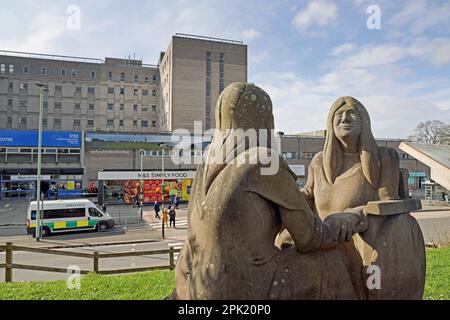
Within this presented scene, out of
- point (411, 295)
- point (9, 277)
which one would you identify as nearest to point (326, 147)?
point (411, 295)

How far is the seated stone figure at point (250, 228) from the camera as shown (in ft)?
8.50

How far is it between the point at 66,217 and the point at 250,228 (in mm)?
18168

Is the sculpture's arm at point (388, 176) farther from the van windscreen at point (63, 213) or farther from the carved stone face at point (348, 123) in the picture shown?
the van windscreen at point (63, 213)

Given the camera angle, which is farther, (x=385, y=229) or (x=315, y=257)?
(x=385, y=229)

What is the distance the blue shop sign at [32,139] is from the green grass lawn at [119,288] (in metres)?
28.3

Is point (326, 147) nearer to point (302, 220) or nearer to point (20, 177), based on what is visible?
point (302, 220)

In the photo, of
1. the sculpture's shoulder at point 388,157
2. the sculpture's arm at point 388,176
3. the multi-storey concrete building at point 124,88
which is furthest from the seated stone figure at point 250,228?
the multi-storey concrete building at point 124,88

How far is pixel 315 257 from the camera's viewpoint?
2902 mm

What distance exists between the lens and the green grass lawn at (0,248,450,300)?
Answer: 20.8 feet

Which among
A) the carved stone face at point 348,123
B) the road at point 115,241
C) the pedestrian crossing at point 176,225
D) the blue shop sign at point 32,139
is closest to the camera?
the carved stone face at point 348,123

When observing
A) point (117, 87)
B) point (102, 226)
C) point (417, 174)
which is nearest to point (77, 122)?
point (117, 87)

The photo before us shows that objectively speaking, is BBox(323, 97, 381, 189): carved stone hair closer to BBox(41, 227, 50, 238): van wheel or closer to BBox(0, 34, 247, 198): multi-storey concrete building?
BBox(41, 227, 50, 238): van wheel

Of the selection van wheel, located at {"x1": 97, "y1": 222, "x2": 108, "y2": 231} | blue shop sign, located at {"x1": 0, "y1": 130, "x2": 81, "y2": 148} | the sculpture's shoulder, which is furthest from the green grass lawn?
blue shop sign, located at {"x1": 0, "y1": 130, "x2": 81, "y2": 148}
